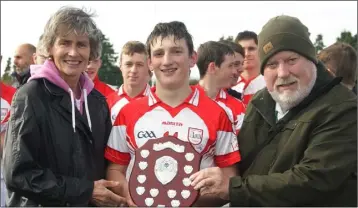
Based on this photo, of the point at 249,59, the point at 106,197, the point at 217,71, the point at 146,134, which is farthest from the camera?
the point at 249,59

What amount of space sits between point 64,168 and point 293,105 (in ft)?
5.25

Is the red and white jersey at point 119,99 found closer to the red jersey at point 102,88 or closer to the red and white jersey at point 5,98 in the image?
the red jersey at point 102,88

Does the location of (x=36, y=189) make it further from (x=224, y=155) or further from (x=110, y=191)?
(x=224, y=155)

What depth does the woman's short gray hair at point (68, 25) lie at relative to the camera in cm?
331

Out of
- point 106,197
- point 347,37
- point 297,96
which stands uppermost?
point 347,37

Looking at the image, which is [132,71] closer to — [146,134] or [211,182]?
[146,134]

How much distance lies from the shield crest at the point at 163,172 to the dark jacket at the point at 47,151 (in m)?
0.34

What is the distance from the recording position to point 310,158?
2.93 metres

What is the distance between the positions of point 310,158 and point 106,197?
1.37m

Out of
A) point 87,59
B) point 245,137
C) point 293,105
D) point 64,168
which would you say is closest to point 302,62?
point 293,105

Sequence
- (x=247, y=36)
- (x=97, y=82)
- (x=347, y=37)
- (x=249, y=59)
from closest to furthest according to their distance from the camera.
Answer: (x=97, y=82)
(x=249, y=59)
(x=247, y=36)
(x=347, y=37)

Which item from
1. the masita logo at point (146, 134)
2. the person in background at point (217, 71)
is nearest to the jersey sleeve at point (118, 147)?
the masita logo at point (146, 134)

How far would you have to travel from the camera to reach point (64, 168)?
3111mm

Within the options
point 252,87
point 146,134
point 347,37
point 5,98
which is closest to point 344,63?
point 252,87
